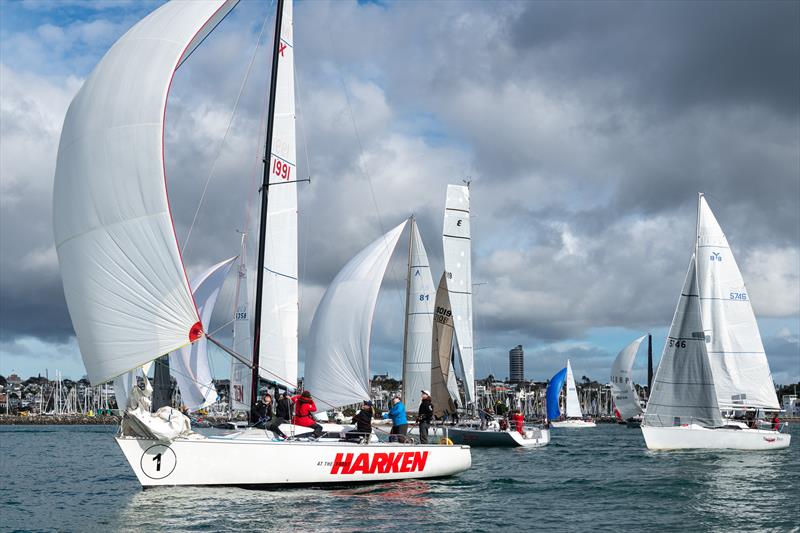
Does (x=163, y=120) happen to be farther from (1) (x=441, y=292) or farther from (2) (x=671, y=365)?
(2) (x=671, y=365)

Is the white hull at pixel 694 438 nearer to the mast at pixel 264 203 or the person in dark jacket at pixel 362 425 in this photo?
the person in dark jacket at pixel 362 425

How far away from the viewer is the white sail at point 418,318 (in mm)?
36906

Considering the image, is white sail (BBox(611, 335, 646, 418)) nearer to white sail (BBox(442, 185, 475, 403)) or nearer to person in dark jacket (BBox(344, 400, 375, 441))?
Result: white sail (BBox(442, 185, 475, 403))

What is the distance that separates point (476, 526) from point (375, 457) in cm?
390

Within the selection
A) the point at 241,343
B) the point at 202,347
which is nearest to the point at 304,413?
the point at 241,343

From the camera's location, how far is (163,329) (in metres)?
15.9

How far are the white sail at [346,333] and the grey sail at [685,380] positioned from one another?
38.9ft

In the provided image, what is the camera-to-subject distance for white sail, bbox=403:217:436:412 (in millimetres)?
36906

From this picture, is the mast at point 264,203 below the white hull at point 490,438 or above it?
above

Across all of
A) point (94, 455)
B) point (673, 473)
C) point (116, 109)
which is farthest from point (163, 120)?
point (94, 455)

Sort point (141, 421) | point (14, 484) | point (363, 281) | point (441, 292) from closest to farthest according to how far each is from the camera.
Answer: point (141, 421), point (14, 484), point (363, 281), point (441, 292)

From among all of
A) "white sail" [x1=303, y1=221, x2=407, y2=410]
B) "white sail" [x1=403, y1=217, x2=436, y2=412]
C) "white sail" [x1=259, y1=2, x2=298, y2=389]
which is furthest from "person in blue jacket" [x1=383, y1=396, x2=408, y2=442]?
"white sail" [x1=403, y1=217, x2=436, y2=412]

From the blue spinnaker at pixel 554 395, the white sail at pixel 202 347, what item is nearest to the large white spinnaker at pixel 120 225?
the white sail at pixel 202 347

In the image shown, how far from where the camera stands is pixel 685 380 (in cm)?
3312
